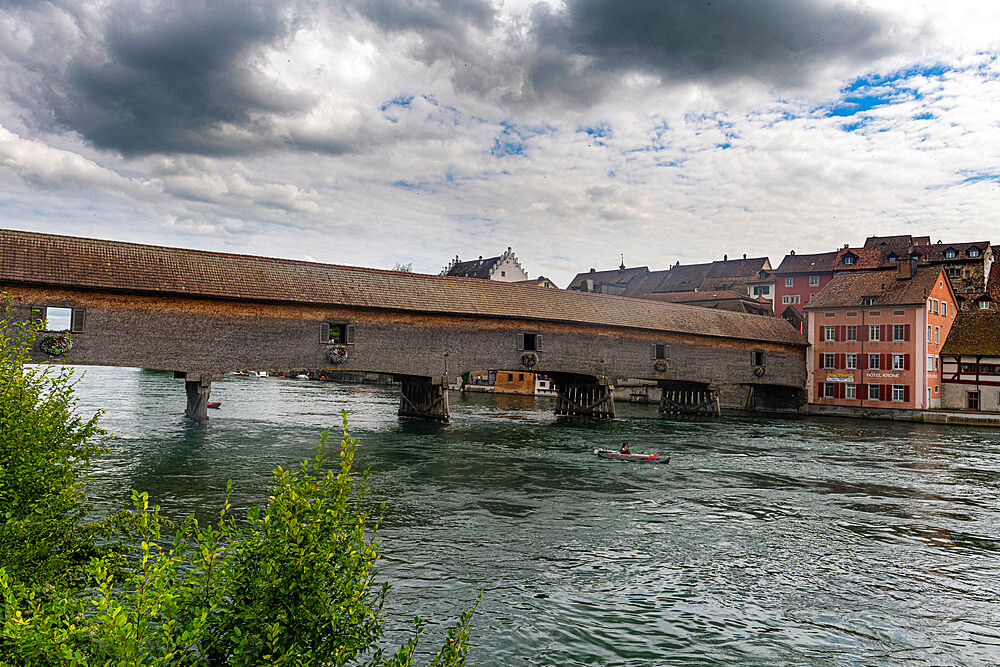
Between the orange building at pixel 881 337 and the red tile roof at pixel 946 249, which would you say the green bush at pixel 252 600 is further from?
the red tile roof at pixel 946 249

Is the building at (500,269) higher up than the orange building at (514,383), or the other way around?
the building at (500,269)

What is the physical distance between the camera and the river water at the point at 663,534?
8625mm

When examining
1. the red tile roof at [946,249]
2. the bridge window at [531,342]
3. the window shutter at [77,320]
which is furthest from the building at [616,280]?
the window shutter at [77,320]

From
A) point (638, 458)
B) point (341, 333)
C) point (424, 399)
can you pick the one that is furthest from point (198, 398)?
point (638, 458)

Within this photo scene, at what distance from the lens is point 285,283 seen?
25.8 m

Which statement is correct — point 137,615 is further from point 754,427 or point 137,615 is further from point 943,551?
point 754,427

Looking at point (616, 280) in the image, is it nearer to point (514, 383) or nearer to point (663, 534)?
point (514, 383)

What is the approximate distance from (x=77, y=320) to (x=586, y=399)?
76.9 feet

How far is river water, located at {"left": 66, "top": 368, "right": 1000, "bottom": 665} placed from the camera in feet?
28.3

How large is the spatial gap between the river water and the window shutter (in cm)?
384

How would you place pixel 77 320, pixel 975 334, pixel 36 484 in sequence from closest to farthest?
pixel 36 484 → pixel 77 320 → pixel 975 334

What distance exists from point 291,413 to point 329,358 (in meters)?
10.2

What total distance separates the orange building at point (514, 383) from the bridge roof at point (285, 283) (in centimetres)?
2402

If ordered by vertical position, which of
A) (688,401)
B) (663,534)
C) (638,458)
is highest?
(688,401)
